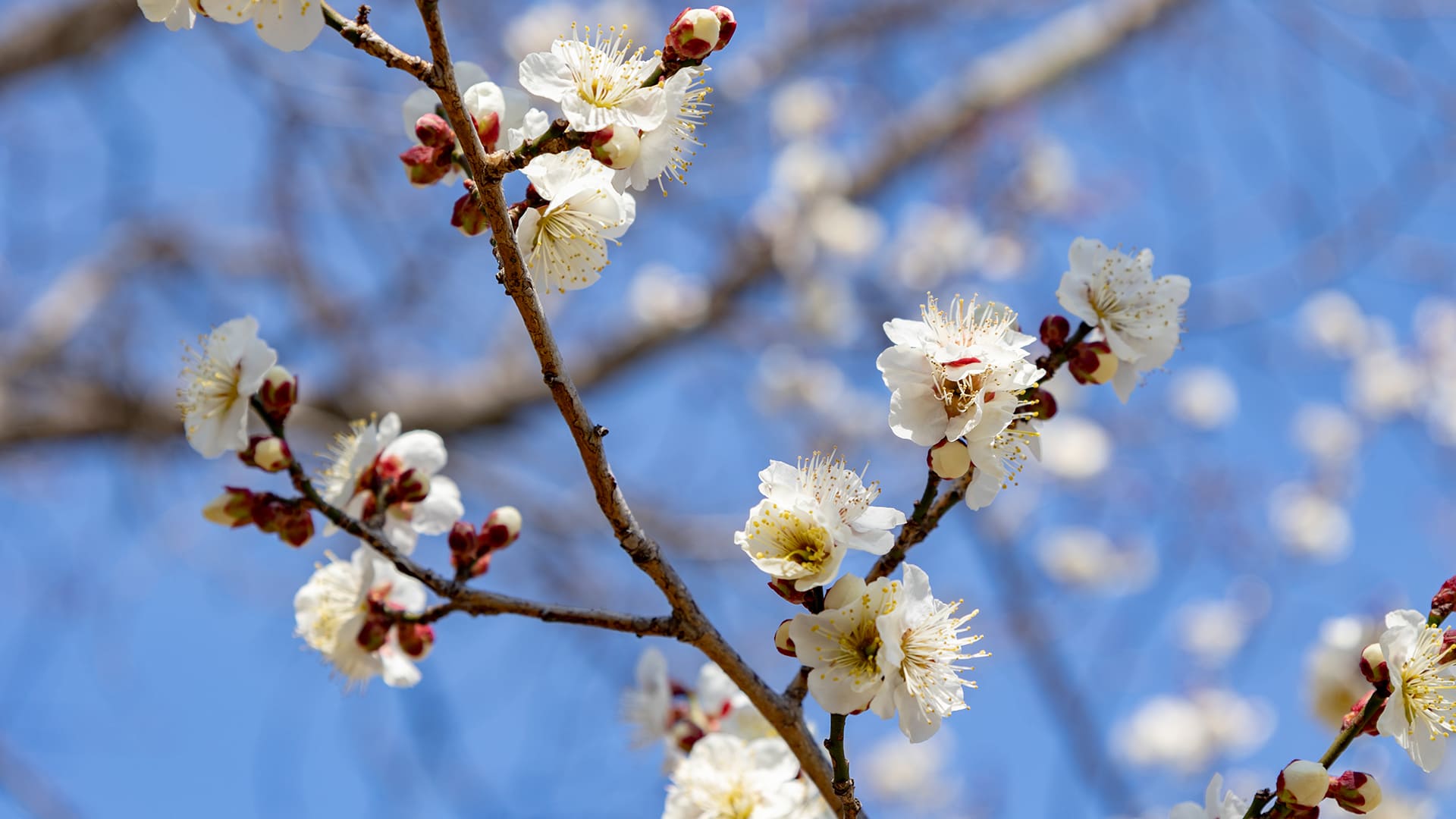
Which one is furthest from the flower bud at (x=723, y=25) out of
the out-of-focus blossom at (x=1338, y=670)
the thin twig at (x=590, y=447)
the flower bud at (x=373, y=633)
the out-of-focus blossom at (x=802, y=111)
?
the out-of-focus blossom at (x=802, y=111)

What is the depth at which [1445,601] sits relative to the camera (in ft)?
3.71

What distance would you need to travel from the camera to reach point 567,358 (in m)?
4.44

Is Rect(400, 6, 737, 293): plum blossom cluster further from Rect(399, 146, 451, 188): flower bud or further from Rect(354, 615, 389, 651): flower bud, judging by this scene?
Rect(354, 615, 389, 651): flower bud

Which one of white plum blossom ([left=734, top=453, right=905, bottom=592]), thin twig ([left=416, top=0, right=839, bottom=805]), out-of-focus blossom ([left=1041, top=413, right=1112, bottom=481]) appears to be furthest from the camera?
out-of-focus blossom ([left=1041, top=413, right=1112, bottom=481])

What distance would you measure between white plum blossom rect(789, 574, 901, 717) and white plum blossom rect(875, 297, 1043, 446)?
0.15 m

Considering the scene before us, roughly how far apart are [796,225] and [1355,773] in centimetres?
360

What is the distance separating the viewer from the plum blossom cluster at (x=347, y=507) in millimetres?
1298

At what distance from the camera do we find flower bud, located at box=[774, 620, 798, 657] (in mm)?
1071

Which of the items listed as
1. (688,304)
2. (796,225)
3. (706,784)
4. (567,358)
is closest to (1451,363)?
(796,225)

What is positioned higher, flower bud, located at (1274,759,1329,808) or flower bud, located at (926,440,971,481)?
flower bud, located at (926,440,971,481)

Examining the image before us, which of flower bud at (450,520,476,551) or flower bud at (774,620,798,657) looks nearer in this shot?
flower bud at (774,620,798,657)

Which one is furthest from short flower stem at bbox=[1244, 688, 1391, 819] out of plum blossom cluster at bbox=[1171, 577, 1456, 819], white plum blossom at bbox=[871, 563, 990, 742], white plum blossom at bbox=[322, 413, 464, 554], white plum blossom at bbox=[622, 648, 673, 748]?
white plum blossom at bbox=[322, 413, 464, 554]

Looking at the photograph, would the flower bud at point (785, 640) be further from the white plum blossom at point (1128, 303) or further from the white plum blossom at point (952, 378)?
the white plum blossom at point (1128, 303)

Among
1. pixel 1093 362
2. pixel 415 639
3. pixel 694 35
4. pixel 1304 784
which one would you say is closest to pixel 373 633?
pixel 415 639
